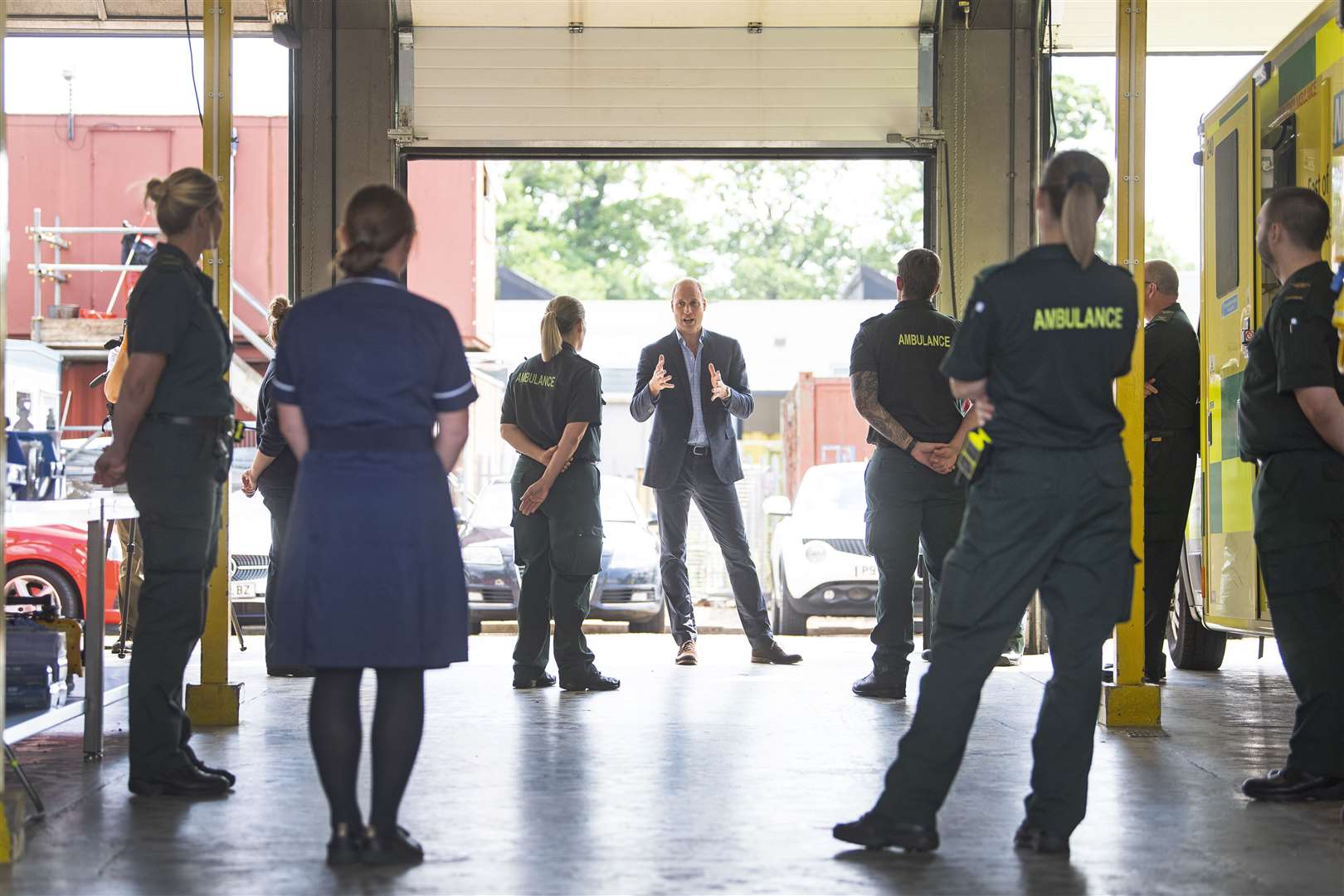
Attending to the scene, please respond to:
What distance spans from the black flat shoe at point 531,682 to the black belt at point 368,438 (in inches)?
157

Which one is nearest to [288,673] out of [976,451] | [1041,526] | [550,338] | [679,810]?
[550,338]

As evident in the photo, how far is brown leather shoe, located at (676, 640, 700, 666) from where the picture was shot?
8.90 metres

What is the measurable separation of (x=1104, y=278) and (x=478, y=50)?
625 centimetres

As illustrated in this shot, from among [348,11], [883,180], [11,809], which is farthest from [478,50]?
[883,180]

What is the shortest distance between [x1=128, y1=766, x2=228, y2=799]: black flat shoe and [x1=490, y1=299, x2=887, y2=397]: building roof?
24432 mm

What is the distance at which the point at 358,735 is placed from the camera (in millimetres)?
3846

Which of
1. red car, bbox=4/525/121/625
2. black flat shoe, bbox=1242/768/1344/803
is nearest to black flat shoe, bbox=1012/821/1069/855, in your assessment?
black flat shoe, bbox=1242/768/1344/803

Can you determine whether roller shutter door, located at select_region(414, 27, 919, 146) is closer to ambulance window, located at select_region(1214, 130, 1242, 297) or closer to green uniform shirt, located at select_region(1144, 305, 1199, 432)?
ambulance window, located at select_region(1214, 130, 1242, 297)

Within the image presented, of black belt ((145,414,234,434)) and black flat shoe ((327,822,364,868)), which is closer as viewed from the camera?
black flat shoe ((327,822,364,868))

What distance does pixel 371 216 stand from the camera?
393 cm

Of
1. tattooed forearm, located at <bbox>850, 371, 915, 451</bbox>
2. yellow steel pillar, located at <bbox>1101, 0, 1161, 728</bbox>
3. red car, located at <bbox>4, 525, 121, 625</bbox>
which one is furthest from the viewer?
red car, located at <bbox>4, 525, 121, 625</bbox>

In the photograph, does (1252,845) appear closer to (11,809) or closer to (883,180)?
(11,809)

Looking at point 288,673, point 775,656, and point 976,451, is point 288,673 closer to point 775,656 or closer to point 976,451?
point 775,656

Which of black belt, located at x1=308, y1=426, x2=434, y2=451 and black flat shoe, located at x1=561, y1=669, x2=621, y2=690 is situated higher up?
black belt, located at x1=308, y1=426, x2=434, y2=451
